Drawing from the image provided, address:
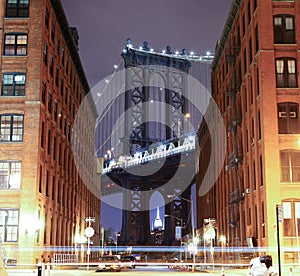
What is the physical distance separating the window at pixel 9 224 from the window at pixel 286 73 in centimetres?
2173

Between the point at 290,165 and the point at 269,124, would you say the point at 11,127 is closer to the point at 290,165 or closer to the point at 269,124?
the point at 269,124

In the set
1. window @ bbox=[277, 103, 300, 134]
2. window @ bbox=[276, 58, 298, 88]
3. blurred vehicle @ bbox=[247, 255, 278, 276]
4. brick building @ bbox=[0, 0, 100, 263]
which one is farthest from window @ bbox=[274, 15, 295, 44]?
blurred vehicle @ bbox=[247, 255, 278, 276]

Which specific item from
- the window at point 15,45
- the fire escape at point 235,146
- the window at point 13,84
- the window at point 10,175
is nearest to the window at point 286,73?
the fire escape at point 235,146

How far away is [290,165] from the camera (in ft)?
134

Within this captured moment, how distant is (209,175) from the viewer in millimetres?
77750

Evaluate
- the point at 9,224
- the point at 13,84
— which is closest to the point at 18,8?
the point at 13,84

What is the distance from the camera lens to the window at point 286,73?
42.3 metres

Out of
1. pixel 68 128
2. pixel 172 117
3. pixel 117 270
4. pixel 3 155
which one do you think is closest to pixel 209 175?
pixel 68 128

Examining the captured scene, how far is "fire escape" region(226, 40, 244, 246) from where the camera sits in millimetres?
51844

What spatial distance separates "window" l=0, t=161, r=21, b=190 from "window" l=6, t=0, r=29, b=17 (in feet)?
39.8

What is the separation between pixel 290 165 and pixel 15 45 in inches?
922

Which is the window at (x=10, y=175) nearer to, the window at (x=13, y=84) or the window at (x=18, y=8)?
the window at (x=13, y=84)

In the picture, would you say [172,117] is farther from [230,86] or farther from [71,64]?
[230,86]

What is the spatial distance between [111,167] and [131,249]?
18.2m
